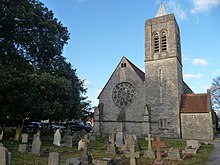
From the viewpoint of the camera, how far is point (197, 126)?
23766 millimetres

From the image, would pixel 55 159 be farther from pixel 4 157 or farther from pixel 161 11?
pixel 161 11

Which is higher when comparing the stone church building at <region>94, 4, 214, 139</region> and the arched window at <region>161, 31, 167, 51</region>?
the arched window at <region>161, 31, 167, 51</region>

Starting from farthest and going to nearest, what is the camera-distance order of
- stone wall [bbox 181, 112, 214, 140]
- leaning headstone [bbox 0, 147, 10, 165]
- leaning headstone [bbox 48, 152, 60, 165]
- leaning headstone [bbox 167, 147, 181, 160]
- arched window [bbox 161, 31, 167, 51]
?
arched window [bbox 161, 31, 167, 51], stone wall [bbox 181, 112, 214, 140], leaning headstone [bbox 167, 147, 181, 160], leaning headstone [bbox 48, 152, 60, 165], leaning headstone [bbox 0, 147, 10, 165]

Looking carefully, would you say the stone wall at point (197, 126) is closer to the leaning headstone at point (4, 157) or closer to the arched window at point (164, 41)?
the arched window at point (164, 41)

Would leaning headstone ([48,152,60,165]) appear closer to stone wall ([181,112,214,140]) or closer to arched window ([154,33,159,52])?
stone wall ([181,112,214,140])

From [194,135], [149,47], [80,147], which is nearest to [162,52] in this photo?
[149,47]

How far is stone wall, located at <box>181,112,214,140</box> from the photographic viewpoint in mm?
23219

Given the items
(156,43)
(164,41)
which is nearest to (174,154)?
(164,41)

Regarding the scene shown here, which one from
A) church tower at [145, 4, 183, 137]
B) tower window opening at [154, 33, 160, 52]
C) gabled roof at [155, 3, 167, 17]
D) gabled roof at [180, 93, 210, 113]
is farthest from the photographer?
gabled roof at [155, 3, 167, 17]

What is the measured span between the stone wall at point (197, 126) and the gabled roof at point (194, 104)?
0.48 meters

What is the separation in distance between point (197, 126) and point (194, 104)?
2.84 m

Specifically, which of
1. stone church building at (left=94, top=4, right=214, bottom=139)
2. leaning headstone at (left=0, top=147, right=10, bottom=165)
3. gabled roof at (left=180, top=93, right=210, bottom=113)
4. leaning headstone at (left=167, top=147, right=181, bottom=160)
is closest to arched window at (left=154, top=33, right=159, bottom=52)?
stone church building at (left=94, top=4, right=214, bottom=139)

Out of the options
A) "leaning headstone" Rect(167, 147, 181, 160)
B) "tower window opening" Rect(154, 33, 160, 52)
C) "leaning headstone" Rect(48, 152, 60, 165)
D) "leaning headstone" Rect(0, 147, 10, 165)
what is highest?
"tower window opening" Rect(154, 33, 160, 52)

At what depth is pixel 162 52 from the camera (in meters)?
27.9
